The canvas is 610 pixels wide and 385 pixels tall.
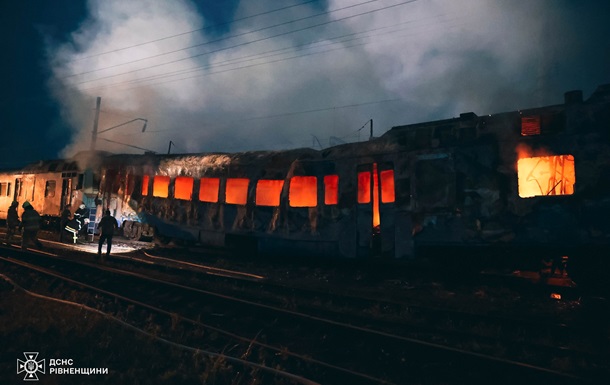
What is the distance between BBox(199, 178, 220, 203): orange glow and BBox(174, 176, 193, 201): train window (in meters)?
0.56

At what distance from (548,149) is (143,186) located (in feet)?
46.6

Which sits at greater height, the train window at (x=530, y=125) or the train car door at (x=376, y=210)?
the train window at (x=530, y=125)

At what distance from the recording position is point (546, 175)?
780cm

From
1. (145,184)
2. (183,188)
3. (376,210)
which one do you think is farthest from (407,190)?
(145,184)

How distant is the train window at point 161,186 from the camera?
14.6 m

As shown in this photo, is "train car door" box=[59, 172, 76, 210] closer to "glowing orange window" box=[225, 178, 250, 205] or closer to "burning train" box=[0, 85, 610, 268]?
"burning train" box=[0, 85, 610, 268]

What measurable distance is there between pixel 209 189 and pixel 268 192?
2704 mm

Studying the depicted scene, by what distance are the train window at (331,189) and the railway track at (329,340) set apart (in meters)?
4.44

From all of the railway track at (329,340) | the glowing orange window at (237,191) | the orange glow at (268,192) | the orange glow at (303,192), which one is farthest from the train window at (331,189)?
the railway track at (329,340)

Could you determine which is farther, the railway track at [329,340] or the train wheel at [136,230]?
the train wheel at [136,230]

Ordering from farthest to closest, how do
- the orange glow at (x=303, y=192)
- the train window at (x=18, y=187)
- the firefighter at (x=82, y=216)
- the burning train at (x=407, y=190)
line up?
1. the train window at (x=18, y=187)
2. the firefighter at (x=82, y=216)
3. the orange glow at (x=303, y=192)
4. the burning train at (x=407, y=190)

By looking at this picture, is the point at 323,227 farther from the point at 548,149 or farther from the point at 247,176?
the point at 548,149

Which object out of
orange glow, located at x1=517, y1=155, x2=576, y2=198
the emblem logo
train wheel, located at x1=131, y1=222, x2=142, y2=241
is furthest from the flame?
train wheel, located at x1=131, y1=222, x2=142, y2=241

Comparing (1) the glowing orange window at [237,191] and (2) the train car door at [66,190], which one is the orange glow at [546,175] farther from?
(2) the train car door at [66,190]
